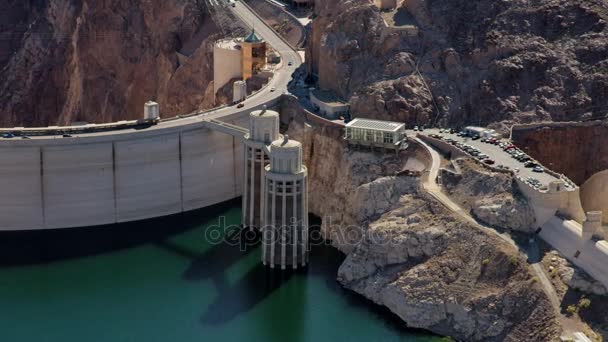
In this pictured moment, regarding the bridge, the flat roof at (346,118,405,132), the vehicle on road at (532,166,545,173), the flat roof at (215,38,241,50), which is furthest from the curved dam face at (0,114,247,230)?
the vehicle on road at (532,166,545,173)

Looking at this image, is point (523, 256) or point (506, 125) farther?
point (506, 125)

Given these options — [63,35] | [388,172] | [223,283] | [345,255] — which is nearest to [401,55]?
[388,172]

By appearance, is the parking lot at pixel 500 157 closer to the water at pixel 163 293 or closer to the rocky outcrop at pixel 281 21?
the water at pixel 163 293

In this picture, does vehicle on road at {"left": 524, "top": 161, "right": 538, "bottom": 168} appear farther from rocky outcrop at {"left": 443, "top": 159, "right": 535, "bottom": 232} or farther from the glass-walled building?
the glass-walled building

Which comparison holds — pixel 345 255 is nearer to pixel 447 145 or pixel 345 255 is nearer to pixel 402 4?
pixel 447 145

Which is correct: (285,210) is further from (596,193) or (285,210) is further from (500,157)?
(596,193)

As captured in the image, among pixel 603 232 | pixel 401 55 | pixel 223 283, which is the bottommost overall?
pixel 223 283

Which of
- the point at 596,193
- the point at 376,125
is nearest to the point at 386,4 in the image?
the point at 376,125
